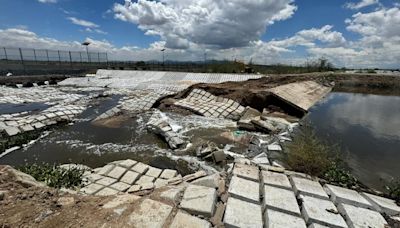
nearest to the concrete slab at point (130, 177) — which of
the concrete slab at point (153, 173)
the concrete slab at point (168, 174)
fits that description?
the concrete slab at point (153, 173)

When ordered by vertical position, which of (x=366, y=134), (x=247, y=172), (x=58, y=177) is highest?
(x=247, y=172)

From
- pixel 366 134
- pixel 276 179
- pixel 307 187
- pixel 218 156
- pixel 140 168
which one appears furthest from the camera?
pixel 366 134

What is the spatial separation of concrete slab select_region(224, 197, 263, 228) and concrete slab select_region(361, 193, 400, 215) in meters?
1.66

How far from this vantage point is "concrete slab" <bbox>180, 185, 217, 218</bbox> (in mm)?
2685

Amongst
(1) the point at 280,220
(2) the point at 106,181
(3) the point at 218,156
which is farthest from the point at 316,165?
(2) the point at 106,181

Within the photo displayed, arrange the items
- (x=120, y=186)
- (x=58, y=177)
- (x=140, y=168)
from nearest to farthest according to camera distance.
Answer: (x=58, y=177), (x=120, y=186), (x=140, y=168)

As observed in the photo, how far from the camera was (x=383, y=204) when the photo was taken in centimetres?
318

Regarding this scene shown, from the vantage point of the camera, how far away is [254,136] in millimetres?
7164

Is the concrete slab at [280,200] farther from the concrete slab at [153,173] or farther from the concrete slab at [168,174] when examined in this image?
the concrete slab at [153,173]

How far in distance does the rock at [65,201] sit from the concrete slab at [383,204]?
3791 mm

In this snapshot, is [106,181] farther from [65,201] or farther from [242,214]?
[242,214]

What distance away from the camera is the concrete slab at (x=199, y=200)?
106 inches

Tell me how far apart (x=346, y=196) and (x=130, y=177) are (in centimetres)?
347

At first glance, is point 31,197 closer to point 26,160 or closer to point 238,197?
point 238,197
